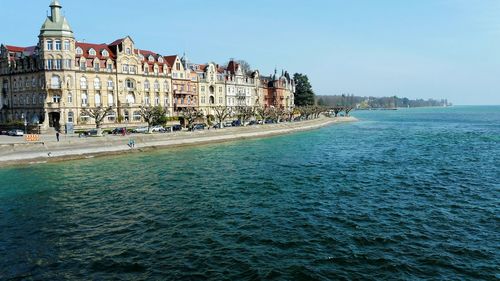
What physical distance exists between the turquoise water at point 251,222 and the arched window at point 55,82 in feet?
114

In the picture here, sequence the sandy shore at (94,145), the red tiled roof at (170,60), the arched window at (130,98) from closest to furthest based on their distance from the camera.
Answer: the sandy shore at (94,145) < the arched window at (130,98) < the red tiled roof at (170,60)

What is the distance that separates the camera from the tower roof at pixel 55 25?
251 feet

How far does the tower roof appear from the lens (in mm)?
76625

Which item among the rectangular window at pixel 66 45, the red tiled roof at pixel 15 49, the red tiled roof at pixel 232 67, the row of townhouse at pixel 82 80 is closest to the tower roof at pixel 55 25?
the row of townhouse at pixel 82 80

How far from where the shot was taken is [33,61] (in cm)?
8106

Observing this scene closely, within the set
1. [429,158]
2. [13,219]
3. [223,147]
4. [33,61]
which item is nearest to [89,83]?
[33,61]

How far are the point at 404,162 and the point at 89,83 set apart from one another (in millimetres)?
66114

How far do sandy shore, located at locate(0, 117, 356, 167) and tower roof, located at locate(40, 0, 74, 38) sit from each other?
2359cm

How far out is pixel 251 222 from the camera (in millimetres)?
27109

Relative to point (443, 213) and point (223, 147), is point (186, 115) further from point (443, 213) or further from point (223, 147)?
point (443, 213)

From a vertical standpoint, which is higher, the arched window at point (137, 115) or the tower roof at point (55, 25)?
the tower roof at point (55, 25)

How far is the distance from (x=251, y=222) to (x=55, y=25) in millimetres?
69628

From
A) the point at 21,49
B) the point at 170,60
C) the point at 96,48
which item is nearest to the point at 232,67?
the point at 170,60

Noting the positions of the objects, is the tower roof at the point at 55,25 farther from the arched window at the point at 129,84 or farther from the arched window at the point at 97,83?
the arched window at the point at 129,84
